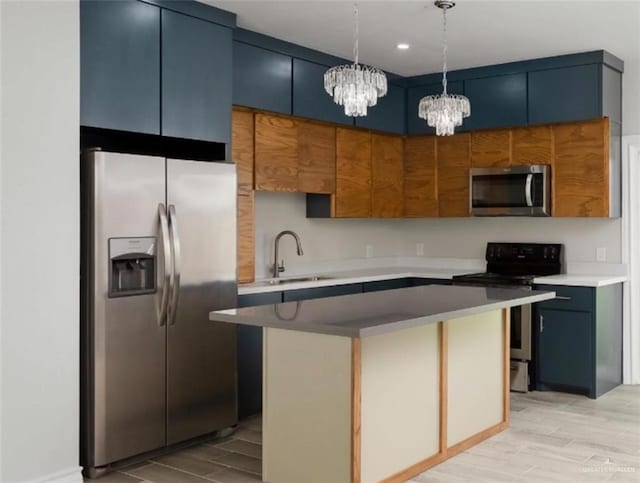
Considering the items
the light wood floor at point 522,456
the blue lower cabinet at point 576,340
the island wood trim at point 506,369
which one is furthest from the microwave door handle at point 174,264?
the blue lower cabinet at point 576,340

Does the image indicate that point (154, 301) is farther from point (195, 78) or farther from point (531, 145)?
point (531, 145)

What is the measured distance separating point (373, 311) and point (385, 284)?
2.51 m

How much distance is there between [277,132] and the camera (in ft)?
16.4

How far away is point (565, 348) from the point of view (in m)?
5.29

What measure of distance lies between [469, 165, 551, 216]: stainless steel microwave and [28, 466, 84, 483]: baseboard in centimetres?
378

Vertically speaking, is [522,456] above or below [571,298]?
below

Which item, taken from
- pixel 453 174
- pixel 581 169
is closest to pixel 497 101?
pixel 453 174

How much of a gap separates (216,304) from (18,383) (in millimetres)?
1214

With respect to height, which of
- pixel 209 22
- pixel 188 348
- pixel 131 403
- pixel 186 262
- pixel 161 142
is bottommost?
pixel 131 403

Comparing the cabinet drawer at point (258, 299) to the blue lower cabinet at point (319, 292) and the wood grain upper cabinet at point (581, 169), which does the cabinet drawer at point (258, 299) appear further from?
the wood grain upper cabinet at point (581, 169)

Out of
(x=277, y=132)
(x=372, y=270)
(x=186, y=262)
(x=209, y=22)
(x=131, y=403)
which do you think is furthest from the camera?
(x=372, y=270)

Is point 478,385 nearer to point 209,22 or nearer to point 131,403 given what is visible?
point 131,403

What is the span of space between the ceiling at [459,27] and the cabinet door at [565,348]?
1937 millimetres

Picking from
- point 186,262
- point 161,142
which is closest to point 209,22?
point 161,142
